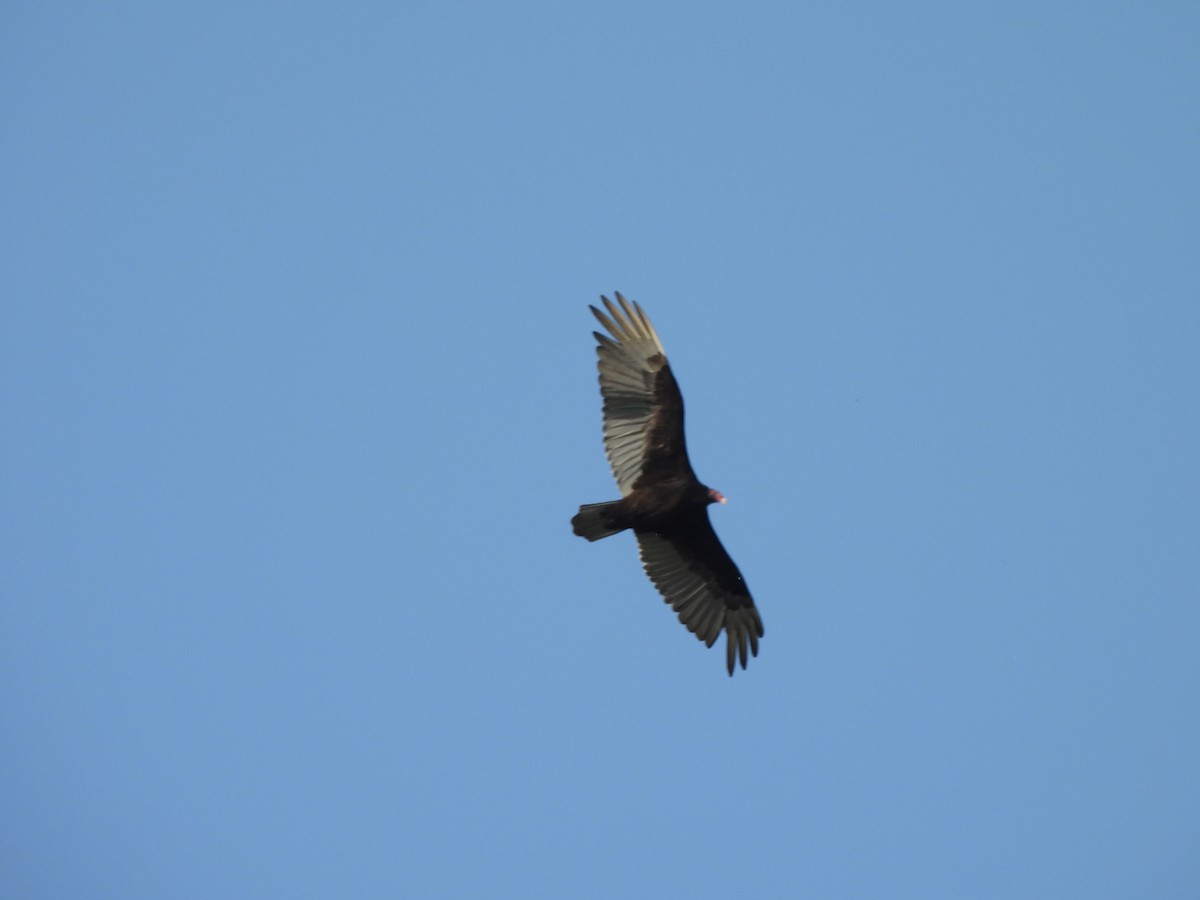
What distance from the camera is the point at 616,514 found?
14.0 meters

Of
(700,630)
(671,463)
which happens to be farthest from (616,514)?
(700,630)

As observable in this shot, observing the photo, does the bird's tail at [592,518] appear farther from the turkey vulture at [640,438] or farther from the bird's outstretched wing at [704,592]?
the bird's outstretched wing at [704,592]

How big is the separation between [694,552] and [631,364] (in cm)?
200

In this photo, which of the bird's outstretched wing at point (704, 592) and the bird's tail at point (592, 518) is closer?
the bird's tail at point (592, 518)

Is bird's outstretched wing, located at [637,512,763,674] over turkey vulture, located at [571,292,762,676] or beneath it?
beneath

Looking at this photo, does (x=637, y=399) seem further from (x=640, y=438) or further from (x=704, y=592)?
(x=704, y=592)

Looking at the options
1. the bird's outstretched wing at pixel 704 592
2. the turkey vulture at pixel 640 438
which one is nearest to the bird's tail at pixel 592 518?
the turkey vulture at pixel 640 438

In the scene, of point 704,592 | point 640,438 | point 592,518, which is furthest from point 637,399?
point 704,592

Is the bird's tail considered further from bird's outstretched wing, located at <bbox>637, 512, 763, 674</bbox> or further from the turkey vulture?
bird's outstretched wing, located at <bbox>637, 512, 763, 674</bbox>

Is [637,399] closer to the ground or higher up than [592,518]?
higher up

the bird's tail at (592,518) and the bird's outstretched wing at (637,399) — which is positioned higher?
the bird's outstretched wing at (637,399)

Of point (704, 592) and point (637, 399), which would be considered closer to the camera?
point (637, 399)

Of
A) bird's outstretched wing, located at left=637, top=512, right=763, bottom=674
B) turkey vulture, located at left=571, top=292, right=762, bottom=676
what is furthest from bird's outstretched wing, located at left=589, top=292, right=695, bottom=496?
bird's outstretched wing, located at left=637, top=512, right=763, bottom=674

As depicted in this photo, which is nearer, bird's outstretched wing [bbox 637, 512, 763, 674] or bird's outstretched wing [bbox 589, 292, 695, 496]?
bird's outstretched wing [bbox 589, 292, 695, 496]
